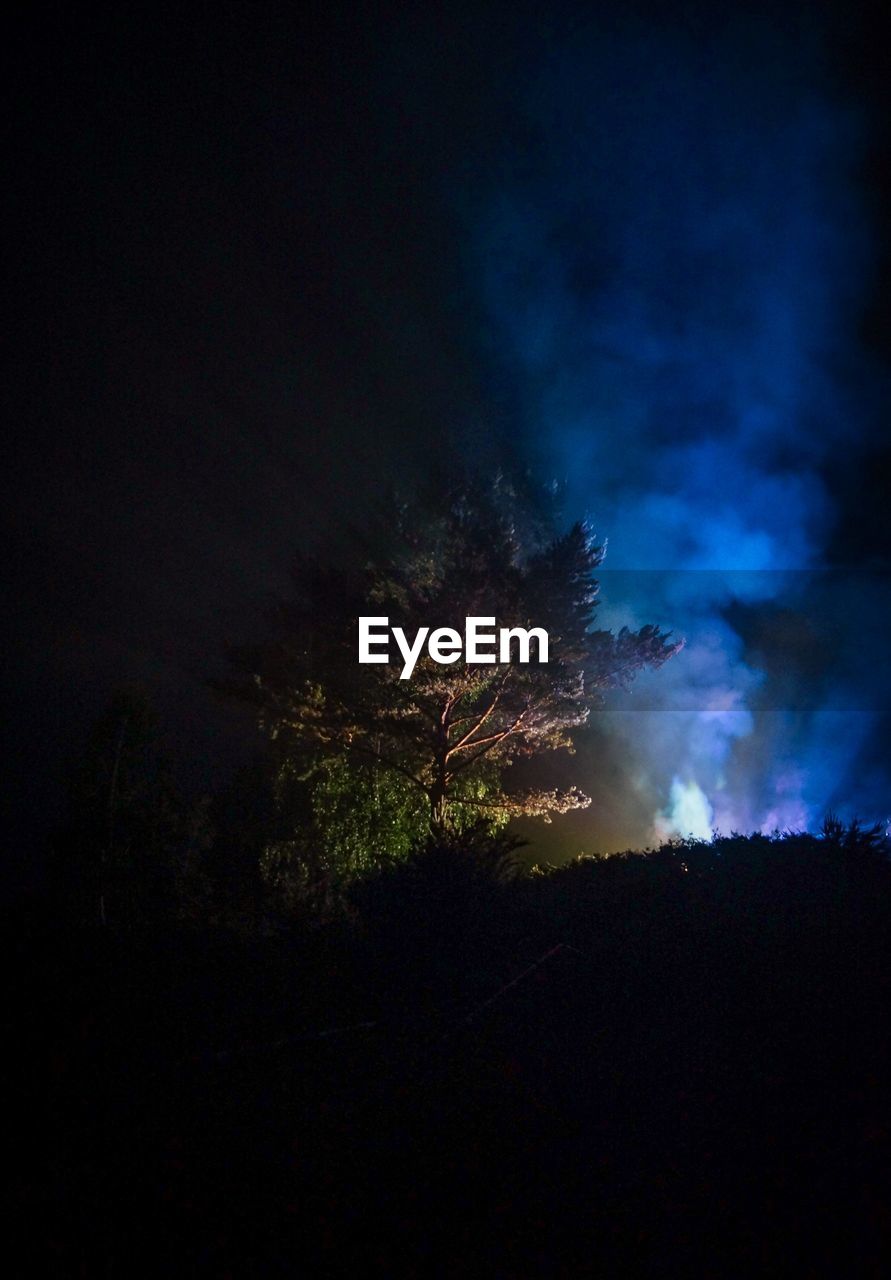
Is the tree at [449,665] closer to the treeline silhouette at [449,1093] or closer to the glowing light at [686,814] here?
the treeline silhouette at [449,1093]

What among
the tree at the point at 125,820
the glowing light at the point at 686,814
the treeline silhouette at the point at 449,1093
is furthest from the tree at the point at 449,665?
the glowing light at the point at 686,814

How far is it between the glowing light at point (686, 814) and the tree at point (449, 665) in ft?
41.3

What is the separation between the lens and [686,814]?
26.7 meters

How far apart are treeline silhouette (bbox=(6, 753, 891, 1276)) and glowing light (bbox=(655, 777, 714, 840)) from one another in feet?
72.7

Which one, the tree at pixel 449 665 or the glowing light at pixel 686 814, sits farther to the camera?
the glowing light at pixel 686 814

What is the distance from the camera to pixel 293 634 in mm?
16234

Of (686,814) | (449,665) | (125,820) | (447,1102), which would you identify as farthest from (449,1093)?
(686,814)

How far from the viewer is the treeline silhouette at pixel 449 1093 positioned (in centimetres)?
226

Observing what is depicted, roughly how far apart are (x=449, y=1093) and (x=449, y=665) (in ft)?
37.2

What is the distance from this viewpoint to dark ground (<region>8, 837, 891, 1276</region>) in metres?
2.25

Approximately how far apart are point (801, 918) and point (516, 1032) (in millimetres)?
3917

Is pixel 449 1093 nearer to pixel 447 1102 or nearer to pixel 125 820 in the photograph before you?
pixel 447 1102

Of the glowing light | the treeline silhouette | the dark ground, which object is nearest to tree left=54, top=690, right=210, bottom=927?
the treeline silhouette

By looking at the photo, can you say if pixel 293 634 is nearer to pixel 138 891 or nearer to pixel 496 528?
pixel 496 528
